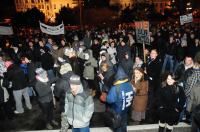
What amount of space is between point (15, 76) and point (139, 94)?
366 centimetres

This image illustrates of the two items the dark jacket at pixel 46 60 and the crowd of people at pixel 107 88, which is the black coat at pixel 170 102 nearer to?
the crowd of people at pixel 107 88

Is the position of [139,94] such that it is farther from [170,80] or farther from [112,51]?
[112,51]

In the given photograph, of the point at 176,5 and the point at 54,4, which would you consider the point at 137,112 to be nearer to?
the point at 176,5

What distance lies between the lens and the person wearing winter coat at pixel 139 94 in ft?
28.4

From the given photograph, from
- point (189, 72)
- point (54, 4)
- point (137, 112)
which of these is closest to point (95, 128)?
point (137, 112)

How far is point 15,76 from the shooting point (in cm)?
975

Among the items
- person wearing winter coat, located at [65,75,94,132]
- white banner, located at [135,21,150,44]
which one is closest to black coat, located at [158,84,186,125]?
person wearing winter coat, located at [65,75,94,132]

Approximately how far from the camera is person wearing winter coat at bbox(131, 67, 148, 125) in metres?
8.67

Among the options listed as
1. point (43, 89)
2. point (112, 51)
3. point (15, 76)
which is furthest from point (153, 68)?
point (15, 76)

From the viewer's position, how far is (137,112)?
9156 mm

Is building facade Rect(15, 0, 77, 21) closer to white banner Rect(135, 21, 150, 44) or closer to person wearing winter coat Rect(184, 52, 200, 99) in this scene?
white banner Rect(135, 21, 150, 44)

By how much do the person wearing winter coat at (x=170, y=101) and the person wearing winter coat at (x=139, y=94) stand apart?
4.35 feet

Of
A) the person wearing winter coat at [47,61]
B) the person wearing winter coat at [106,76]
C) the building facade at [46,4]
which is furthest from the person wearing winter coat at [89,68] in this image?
the building facade at [46,4]

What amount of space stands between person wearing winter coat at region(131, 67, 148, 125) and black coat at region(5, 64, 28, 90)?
3.33 meters
